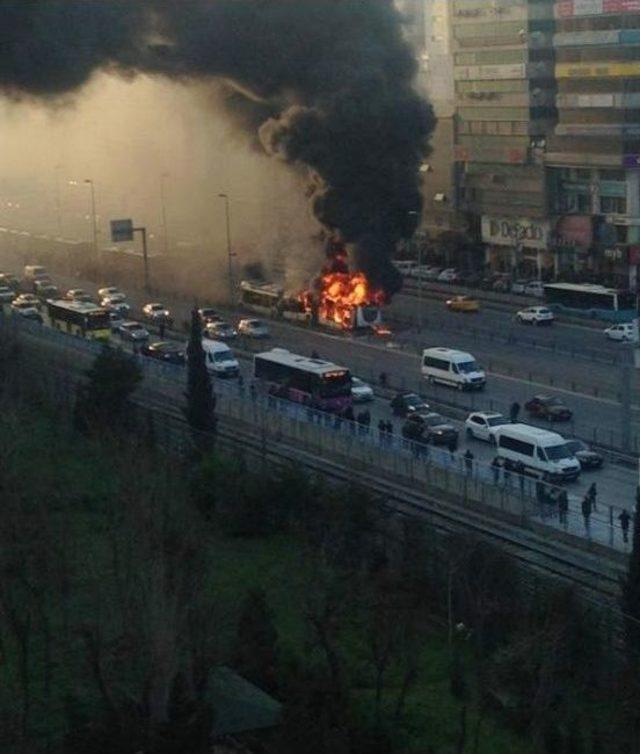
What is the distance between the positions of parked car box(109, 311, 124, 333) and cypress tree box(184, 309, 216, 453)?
10252 millimetres

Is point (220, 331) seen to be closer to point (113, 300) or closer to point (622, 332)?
point (113, 300)

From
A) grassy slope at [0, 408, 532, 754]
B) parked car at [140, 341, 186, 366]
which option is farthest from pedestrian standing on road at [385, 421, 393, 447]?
parked car at [140, 341, 186, 366]

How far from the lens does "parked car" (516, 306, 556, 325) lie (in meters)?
27.6

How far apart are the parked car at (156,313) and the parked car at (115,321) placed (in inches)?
18.7

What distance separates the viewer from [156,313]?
29203 millimetres

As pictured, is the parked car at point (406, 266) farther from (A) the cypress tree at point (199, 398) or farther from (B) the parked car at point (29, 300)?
(A) the cypress tree at point (199, 398)

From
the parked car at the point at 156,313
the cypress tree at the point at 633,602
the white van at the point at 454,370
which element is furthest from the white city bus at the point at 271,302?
the cypress tree at the point at 633,602

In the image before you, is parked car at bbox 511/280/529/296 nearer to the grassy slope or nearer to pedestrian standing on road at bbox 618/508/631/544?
the grassy slope

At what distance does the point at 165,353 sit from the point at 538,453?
8712mm

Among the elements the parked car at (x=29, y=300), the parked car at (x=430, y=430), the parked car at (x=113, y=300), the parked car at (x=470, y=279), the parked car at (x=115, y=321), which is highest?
the parked car at (x=29, y=300)

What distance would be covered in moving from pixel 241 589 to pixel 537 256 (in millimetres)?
22303

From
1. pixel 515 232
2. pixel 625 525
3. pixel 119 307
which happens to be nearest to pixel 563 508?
pixel 625 525

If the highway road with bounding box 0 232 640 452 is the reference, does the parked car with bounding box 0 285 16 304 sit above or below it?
above

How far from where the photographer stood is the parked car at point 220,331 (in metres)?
26.5
